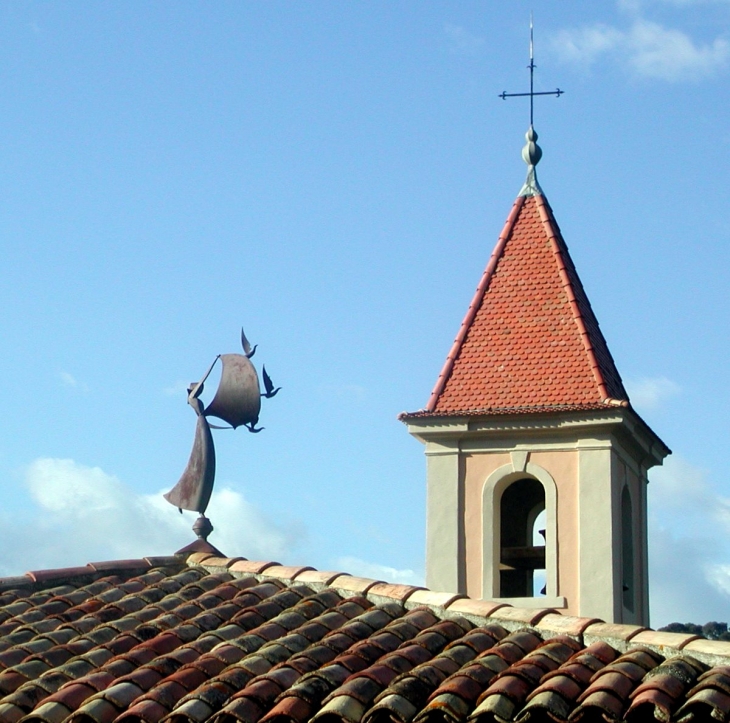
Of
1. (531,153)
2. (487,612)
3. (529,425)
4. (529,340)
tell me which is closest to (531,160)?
(531,153)

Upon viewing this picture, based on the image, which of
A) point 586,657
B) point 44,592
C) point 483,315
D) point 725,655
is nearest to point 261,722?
point 586,657

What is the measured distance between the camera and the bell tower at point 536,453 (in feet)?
57.7

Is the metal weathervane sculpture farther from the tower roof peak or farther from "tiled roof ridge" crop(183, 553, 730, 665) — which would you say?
the tower roof peak

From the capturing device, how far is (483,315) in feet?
63.0

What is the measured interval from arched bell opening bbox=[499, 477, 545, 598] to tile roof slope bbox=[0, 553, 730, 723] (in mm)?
5971

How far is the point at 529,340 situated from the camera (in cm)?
1872

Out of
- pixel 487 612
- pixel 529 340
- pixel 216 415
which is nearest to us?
pixel 487 612

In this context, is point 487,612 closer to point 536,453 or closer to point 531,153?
point 536,453

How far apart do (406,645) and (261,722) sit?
1401 mm

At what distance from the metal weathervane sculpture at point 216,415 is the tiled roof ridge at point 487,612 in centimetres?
57

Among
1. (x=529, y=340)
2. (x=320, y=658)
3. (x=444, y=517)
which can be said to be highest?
(x=529, y=340)

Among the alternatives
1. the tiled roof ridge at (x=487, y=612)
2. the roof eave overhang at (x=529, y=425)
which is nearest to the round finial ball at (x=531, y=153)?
the roof eave overhang at (x=529, y=425)

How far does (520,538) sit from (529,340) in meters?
2.20

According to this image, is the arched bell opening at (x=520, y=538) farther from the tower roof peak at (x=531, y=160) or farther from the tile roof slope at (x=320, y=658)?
the tile roof slope at (x=320, y=658)
